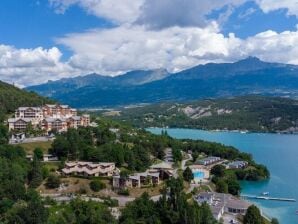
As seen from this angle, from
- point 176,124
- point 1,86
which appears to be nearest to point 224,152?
point 1,86

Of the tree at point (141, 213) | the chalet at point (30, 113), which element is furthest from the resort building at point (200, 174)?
the chalet at point (30, 113)

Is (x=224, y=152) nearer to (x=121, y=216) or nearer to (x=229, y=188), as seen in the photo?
(x=229, y=188)

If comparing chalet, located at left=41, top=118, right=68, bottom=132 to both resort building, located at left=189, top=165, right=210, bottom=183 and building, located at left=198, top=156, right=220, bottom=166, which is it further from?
building, located at left=198, top=156, right=220, bottom=166

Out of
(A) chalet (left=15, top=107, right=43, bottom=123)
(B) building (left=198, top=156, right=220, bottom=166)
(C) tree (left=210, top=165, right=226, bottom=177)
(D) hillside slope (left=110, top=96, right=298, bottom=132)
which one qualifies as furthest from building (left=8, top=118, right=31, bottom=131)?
(D) hillside slope (left=110, top=96, right=298, bottom=132)

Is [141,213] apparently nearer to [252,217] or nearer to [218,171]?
[252,217]

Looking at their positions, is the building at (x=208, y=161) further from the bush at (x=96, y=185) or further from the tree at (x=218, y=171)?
the bush at (x=96, y=185)
